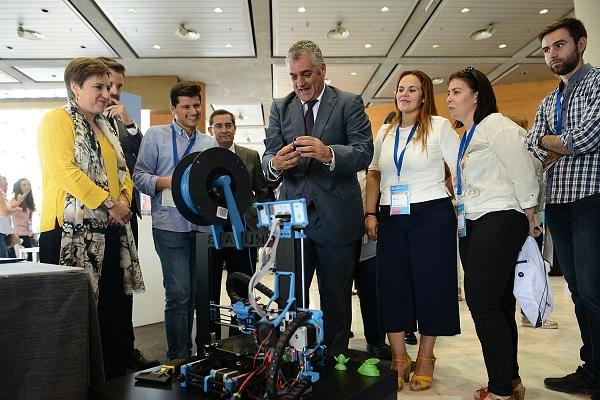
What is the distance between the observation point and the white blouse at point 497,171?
169cm

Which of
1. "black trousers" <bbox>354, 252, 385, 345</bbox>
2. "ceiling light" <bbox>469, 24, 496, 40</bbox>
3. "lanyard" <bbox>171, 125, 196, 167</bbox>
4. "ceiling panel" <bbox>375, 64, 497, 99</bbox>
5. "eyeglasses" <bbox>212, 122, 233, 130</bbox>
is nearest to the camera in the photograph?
"lanyard" <bbox>171, 125, 196, 167</bbox>

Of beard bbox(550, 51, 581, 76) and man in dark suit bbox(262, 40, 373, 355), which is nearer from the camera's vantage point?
man in dark suit bbox(262, 40, 373, 355)

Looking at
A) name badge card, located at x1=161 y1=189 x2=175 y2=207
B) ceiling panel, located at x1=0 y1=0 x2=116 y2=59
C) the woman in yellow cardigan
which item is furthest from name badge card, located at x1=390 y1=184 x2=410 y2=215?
ceiling panel, located at x1=0 y1=0 x2=116 y2=59

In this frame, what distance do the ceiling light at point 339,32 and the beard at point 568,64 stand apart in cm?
475

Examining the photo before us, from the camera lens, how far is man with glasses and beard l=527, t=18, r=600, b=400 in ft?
5.47

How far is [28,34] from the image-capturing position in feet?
20.0

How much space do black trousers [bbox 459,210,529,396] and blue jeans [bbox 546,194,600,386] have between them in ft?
0.69

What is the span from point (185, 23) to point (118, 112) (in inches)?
161

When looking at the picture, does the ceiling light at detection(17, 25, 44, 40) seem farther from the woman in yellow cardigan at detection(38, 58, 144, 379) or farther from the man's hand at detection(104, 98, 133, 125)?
the woman in yellow cardigan at detection(38, 58, 144, 379)

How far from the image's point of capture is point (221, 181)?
1144 millimetres

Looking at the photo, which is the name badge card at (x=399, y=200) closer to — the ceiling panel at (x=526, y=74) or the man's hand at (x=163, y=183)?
the man's hand at (x=163, y=183)

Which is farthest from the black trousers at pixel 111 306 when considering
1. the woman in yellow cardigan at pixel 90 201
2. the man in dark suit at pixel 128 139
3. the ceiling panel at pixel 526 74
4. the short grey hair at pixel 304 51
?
the ceiling panel at pixel 526 74

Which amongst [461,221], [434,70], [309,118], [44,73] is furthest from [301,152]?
[44,73]

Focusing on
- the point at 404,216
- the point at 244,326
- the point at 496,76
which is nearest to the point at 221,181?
the point at 244,326
